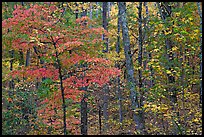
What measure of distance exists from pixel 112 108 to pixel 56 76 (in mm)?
8745

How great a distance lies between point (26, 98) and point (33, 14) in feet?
12.9

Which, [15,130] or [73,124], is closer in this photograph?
[15,130]

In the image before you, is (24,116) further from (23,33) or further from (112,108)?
(112,108)

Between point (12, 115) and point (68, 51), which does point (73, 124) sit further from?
point (68, 51)

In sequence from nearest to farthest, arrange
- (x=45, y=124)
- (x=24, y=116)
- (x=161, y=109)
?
(x=161, y=109) → (x=45, y=124) → (x=24, y=116)

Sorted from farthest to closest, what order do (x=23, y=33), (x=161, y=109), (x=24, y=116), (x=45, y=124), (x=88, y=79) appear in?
(x=24, y=116), (x=45, y=124), (x=88, y=79), (x=23, y=33), (x=161, y=109)

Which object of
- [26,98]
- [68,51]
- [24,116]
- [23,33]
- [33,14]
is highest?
[33,14]

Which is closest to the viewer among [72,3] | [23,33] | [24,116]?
[23,33]

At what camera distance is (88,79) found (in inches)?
289

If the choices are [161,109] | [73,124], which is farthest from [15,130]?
[161,109]

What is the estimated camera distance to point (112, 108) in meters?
15.4

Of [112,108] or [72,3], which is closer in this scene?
[72,3]

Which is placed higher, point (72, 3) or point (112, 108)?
point (72, 3)

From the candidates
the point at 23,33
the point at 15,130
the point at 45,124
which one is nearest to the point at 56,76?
the point at 23,33
